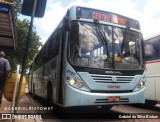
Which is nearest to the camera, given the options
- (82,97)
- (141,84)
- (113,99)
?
(82,97)

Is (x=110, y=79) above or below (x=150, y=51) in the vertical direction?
below

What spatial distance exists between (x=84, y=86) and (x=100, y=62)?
87cm

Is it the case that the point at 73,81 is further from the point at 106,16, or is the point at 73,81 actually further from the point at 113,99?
the point at 106,16

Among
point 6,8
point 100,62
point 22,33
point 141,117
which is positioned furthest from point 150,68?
point 22,33

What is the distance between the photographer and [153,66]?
12195mm

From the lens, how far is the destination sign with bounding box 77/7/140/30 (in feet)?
27.6

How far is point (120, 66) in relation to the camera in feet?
26.8

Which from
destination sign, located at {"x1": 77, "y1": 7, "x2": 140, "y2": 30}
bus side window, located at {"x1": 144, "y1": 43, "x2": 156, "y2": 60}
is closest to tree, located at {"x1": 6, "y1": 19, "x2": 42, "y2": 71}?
bus side window, located at {"x1": 144, "y1": 43, "x2": 156, "y2": 60}

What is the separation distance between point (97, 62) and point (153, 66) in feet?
16.7

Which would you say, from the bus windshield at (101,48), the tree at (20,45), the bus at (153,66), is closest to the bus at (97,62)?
the bus windshield at (101,48)

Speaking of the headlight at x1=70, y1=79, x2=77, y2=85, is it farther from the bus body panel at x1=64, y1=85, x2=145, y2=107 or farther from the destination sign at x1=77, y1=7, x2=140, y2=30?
the destination sign at x1=77, y1=7, x2=140, y2=30

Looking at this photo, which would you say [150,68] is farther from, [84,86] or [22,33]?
[22,33]

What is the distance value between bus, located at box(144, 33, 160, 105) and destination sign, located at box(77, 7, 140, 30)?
305 centimetres

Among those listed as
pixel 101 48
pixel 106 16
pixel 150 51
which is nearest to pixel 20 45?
pixel 150 51
